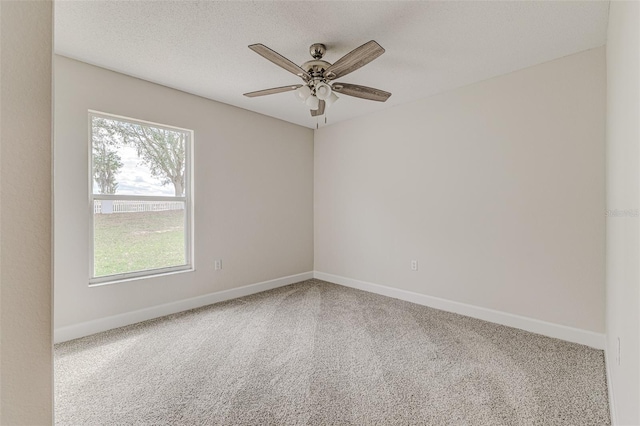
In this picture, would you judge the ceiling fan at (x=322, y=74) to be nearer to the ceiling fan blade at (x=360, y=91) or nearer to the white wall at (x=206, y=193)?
the ceiling fan blade at (x=360, y=91)

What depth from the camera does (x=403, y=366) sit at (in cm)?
219

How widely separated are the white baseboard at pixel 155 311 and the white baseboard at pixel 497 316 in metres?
1.34

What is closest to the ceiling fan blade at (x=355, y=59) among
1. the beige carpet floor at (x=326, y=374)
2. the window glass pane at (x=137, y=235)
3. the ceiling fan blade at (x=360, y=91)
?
the ceiling fan blade at (x=360, y=91)

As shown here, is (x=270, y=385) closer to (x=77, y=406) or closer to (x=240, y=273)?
(x=77, y=406)

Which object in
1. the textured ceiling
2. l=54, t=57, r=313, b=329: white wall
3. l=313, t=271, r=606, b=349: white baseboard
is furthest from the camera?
l=54, t=57, r=313, b=329: white wall

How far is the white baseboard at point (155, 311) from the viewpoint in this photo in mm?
2627

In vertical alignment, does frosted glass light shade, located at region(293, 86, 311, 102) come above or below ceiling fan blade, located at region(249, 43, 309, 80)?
below

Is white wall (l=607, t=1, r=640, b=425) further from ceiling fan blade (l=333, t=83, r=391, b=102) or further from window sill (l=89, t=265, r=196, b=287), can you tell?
window sill (l=89, t=265, r=196, b=287)

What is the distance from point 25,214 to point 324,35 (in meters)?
2.23

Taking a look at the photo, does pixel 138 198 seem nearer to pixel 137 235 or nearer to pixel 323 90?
pixel 137 235

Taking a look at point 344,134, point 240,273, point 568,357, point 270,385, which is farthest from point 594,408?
point 344,134

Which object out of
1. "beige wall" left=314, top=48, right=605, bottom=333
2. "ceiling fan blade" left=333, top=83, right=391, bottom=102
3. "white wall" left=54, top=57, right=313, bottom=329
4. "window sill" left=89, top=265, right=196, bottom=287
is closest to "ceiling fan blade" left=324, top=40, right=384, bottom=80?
"ceiling fan blade" left=333, top=83, right=391, bottom=102

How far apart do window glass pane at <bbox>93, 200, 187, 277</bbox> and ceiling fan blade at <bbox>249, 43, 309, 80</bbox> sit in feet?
7.08

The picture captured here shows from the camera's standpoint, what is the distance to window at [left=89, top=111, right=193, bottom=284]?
2.85m
